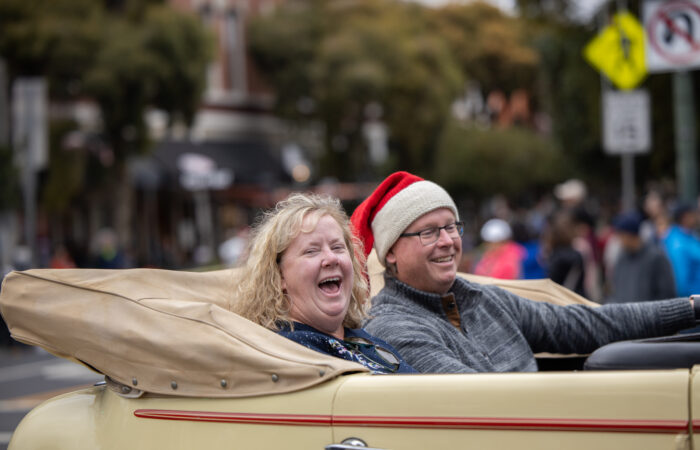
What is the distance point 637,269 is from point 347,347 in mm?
5121

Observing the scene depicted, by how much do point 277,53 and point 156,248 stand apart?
338 inches

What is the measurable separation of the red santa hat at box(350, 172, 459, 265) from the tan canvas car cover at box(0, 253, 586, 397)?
988 millimetres

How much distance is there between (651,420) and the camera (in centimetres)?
220

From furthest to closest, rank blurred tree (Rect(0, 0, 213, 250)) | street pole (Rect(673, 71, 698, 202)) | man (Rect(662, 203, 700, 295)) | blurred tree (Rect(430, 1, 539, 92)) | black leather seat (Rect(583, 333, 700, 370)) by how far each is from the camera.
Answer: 1. blurred tree (Rect(430, 1, 539, 92))
2. blurred tree (Rect(0, 0, 213, 250))
3. street pole (Rect(673, 71, 698, 202))
4. man (Rect(662, 203, 700, 295))
5. black leather seat (Rect(583, 333, 700, 370))

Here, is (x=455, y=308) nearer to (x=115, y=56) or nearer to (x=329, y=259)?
(x=329, y=259)

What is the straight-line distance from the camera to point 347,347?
3.22 metres

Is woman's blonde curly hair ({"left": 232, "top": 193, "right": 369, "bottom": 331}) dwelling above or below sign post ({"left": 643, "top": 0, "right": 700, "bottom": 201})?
below

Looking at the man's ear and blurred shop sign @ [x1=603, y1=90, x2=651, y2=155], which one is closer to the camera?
the man's ear

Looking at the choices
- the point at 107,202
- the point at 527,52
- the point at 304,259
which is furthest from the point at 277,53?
the point at 304,259

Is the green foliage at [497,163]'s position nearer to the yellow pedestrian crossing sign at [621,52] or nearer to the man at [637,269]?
the yellow pedestrian crossing sign at [621,52]

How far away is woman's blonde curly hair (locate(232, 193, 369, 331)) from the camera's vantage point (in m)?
3.24

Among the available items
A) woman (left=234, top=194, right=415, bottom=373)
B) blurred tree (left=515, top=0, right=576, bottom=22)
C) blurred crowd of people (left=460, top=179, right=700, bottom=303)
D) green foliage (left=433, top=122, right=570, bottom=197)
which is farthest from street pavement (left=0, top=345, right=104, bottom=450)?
green foliage (left=433, top=122, right=570, bottom=197)

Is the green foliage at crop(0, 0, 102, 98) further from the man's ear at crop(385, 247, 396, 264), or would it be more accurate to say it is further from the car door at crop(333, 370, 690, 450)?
the car door at crop(333, 370, 690, 450)

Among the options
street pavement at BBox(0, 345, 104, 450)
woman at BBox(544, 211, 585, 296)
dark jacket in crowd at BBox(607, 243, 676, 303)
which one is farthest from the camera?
street pavement at BBox(0, 345, 104, 450)
